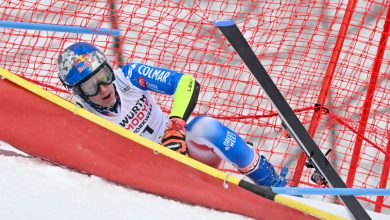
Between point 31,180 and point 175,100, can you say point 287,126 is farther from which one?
point 31,180

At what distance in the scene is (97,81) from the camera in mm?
4039

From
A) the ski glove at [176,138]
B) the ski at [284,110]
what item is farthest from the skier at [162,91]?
the ski at [284,110]

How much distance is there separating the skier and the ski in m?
0.36

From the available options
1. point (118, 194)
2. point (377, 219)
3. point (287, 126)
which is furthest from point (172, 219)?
point (377, 219)

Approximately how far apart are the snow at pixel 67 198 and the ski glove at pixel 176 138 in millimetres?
331

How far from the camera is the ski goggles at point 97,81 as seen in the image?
4023 millimetres

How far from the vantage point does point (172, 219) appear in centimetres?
324

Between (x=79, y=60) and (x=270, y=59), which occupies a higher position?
(x=270, y=59)

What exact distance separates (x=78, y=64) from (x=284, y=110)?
938 mm

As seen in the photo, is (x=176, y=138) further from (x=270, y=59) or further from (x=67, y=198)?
(x=270, y=59)

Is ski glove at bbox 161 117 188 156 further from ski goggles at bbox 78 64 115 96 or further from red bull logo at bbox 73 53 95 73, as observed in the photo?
red bull logo at bbox 73 53 95 73

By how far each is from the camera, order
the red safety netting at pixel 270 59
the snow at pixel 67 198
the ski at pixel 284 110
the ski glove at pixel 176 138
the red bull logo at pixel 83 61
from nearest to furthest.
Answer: the snow at pixel 67 198 → the ski at pixel 284 110 → the ski glove at pixel 176 138 → the red bull logo at pixel 83 61 → the red safety netting at pixel 270 59

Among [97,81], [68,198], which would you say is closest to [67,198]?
[68,198]

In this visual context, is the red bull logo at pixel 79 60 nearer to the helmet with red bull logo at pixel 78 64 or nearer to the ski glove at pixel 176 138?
the helmet with red bull logo at pixel 78 64
